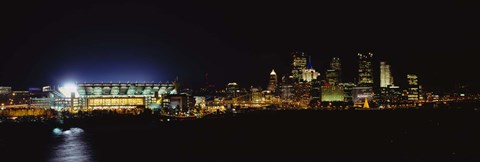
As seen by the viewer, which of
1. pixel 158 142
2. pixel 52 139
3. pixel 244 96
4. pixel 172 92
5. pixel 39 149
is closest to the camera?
pixel 39 149

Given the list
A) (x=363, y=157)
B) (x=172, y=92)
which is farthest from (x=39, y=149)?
(x=172, y=92)

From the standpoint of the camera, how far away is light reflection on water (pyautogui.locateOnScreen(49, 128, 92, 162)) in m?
23.4

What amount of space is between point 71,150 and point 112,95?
4181 cm

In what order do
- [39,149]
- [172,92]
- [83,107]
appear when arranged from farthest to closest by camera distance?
[172,92]
[83,107]
[39,149]

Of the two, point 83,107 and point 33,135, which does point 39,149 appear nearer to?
point 33,135

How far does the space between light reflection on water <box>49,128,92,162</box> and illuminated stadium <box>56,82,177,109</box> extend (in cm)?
3336

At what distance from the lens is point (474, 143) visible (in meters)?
27.2

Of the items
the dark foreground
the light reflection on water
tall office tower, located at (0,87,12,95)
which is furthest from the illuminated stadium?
the light reflection on water

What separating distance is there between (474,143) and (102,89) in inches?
2027

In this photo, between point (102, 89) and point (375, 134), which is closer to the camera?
point (375, 134)

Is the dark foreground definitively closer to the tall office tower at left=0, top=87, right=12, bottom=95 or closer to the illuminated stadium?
the illuminated stadium

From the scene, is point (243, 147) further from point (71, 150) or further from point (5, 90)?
point (5, 90)

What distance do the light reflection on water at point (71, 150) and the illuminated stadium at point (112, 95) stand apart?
33.4m

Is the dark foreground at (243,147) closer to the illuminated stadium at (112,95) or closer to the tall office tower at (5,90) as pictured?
the illuminated stadium at (112,95)
